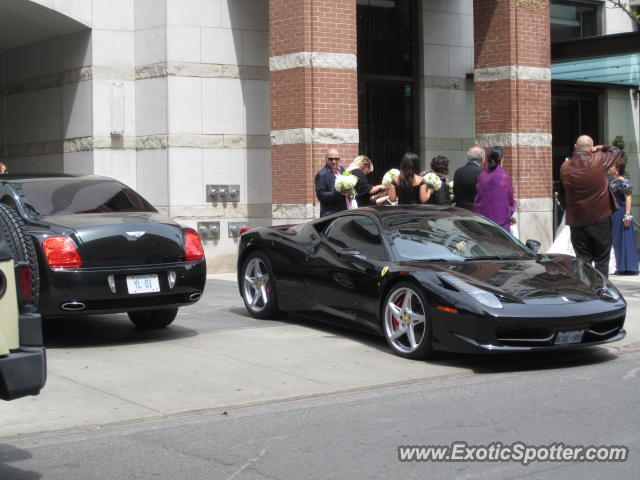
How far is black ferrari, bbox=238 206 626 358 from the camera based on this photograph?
27.0 feet

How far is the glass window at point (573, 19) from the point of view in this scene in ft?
71.3

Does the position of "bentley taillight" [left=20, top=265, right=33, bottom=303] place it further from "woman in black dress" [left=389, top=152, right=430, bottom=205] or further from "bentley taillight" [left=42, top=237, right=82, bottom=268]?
"woman in black dress" [left=389, top=152, right=430, bottom=205]

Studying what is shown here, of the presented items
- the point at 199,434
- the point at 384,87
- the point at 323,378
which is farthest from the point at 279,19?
the point at 199,434

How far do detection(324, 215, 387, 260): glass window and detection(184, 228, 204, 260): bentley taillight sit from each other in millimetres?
1360

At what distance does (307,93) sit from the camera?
16.0m

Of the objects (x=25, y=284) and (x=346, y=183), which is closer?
(x=25, y=284)

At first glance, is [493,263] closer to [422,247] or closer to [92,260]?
[422,247]

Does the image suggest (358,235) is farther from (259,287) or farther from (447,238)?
(259,287)

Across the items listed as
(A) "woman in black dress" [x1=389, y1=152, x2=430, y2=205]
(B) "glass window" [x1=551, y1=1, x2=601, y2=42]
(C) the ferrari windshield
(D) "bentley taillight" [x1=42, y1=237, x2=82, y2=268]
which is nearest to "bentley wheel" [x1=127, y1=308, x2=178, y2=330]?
(D) "bentley taillight" [x1=42, y1=237, x2=82, y2=268]

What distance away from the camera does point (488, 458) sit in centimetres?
573

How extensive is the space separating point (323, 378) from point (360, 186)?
5465 mm

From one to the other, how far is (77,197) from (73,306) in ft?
4.62

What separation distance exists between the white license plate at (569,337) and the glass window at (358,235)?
1866 mm

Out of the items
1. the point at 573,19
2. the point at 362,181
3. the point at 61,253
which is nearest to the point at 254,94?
the point at 362,181
